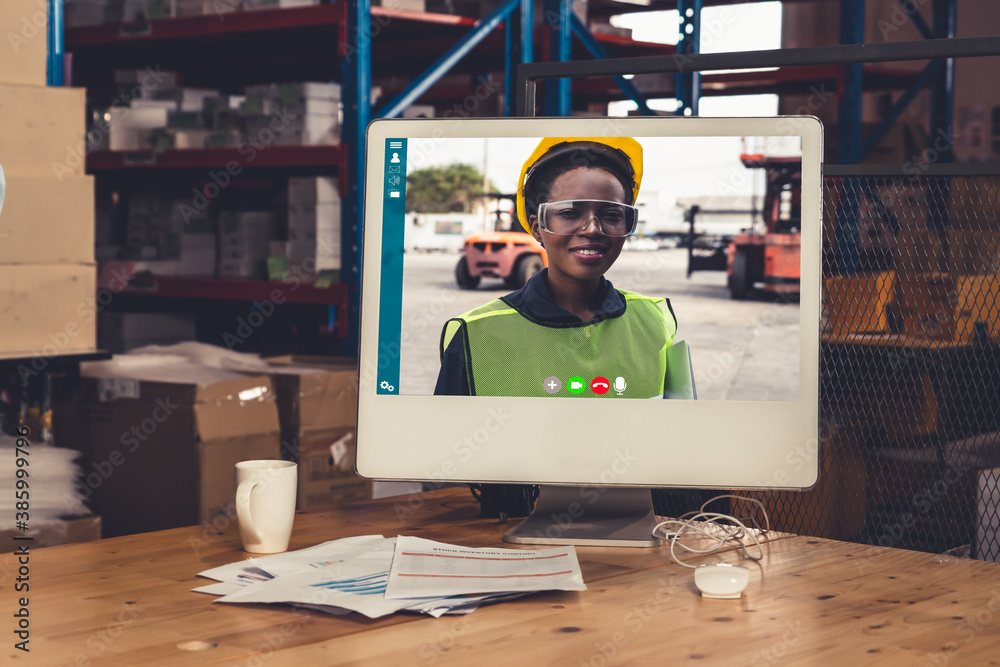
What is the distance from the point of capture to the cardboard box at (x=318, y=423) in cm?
288

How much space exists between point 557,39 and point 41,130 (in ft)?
6.61

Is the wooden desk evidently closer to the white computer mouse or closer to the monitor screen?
the white computer mouse

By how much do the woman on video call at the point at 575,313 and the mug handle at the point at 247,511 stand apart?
0.83 feet

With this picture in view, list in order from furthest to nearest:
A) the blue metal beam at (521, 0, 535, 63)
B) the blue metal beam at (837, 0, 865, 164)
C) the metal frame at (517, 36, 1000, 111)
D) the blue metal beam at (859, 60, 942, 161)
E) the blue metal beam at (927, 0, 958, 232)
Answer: the blue metal beam at (927, 0, 958, 232) → the blue metal beam at (859, 60, 942, 161) → the blue metal beam at (837, 0, 865, 164) → the blue metal beam at (521, 0, 535, 63) → the metal frame at (517, 36, 1000, 111)

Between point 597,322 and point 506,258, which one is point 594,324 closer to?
point 597,322

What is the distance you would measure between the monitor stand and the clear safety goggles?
32cm

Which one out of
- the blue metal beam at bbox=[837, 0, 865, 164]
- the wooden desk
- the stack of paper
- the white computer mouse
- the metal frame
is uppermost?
the blue metal beam at bbox=[837, 0, 865, 164]

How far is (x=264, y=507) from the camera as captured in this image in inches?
43.9

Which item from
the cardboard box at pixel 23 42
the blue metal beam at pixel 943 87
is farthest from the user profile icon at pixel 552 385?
the blue metal beam at pixel 943 87

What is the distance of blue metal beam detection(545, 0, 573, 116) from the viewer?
3.51 meters

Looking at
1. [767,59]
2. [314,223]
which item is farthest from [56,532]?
[314,223]

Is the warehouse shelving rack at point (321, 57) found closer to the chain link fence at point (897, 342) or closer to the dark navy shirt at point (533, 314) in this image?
the chain link fence at point (897, 342)

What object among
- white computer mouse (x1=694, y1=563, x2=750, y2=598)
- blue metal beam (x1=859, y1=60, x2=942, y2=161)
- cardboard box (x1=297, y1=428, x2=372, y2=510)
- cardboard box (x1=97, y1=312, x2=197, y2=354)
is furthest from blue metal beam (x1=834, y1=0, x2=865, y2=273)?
white computer mouse (x1=694, y1=563, x2=750, y2=598)

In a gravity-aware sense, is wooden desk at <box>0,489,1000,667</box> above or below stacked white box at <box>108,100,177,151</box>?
below
